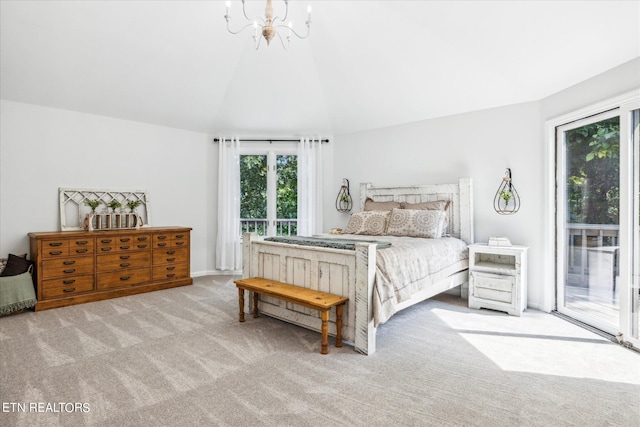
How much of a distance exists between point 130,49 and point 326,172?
336 cm

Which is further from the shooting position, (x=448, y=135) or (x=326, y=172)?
(x=326, y=172)

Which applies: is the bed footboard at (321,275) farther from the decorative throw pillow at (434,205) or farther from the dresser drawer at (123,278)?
the decorative throw pillow at (434,205)

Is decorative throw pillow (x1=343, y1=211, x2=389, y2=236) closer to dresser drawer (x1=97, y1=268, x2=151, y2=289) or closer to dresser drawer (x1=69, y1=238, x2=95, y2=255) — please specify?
dresser drawer (x1=97, y1=268, x2=151, y2=289)

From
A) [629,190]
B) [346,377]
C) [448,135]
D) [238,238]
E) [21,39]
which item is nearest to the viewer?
[346,377]

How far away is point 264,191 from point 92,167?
255 cm

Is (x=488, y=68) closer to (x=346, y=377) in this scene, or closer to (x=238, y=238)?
(x=346, y=377)

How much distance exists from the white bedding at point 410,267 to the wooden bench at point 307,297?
0.32m

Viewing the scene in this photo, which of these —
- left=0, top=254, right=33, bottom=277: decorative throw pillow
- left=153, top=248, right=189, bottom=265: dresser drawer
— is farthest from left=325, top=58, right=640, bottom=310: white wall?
left=0, top=254, right=33, bottom=277: decorative throw pillow

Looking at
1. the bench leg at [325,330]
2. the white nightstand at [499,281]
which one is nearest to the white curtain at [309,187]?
the white nightstand at [499,281]

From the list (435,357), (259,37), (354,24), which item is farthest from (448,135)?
(435,357)

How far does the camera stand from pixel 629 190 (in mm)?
2895

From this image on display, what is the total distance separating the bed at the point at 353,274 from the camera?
2.69 m

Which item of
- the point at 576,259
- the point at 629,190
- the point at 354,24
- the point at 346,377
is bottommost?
the point at 346,377

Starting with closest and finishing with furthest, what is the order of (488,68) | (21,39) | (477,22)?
(477,22) < (21,39) < (488,68)
